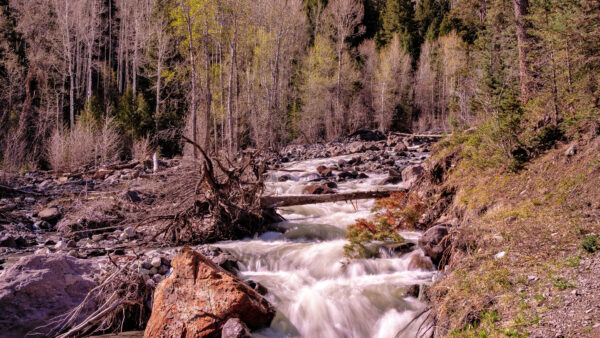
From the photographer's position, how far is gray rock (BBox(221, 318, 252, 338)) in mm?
4007

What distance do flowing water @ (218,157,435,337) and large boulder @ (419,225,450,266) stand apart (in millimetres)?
223

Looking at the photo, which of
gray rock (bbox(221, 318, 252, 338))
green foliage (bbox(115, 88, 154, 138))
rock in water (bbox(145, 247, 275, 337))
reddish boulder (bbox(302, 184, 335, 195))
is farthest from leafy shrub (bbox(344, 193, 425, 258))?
green foliage (bbox(115, 88, 154, 138))

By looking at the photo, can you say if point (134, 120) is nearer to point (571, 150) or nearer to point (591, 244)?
point (571, 150)

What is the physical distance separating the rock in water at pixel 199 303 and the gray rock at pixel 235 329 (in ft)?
0.38

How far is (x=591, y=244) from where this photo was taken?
3736 mm

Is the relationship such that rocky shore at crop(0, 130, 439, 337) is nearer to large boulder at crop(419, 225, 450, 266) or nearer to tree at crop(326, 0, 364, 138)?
large boulder at crop(419, 225, 450, 266)

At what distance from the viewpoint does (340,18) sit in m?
35.2

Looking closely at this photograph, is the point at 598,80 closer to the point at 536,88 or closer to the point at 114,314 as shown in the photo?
the point at 536,88

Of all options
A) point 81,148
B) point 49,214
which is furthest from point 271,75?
point 49,214

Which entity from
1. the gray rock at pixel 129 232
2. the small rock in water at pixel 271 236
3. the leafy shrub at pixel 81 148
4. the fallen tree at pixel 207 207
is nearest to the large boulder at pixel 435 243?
the small rock in water at pixel 271 236

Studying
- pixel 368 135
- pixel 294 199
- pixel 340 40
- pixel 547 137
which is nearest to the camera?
pixel 547 137

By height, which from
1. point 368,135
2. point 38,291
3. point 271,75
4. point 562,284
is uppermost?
point 271,75

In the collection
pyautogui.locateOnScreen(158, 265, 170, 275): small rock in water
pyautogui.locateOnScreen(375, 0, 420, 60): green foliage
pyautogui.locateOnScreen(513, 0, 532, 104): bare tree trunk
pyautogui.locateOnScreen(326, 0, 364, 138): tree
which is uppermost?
pyautogui.locateOnScreen(375, 0, 420, 60): green foliage

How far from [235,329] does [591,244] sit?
3.83 meters
